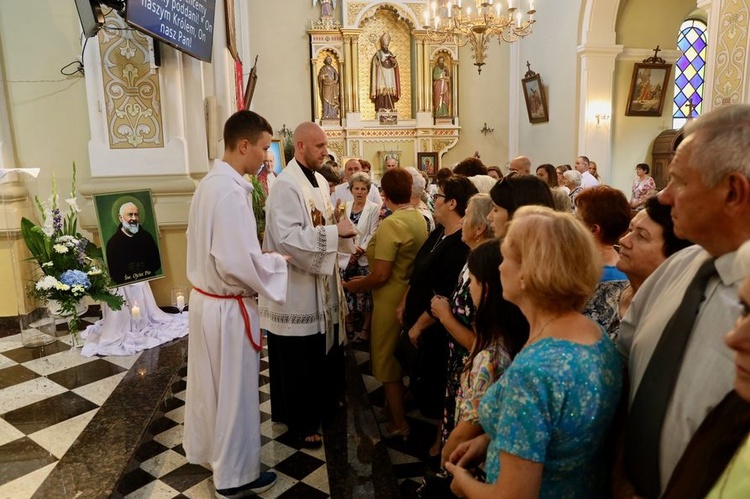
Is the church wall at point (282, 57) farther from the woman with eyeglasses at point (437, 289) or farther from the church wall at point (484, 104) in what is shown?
the woman with eyeglasses at point (437, 289)

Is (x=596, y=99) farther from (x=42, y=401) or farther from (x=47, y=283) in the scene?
(x=42, y=401)

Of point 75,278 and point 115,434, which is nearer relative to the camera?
point 115,434

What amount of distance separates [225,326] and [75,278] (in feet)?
6.42

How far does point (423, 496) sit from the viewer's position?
1694mm

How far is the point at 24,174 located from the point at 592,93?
9.60 meters

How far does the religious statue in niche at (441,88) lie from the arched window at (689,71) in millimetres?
5813

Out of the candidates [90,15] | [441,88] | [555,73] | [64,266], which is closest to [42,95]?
[90,15]

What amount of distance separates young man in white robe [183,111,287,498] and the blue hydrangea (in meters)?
1.69

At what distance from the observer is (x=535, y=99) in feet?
40.0

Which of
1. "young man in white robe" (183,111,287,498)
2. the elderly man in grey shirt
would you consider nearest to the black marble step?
"young man in white robe" (183,111,287,498)

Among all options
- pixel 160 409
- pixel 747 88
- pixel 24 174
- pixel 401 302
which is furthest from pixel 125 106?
pixel 747 88

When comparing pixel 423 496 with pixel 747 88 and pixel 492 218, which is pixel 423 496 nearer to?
pixel 492 218

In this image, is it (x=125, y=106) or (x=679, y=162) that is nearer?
(x=679, y=162)

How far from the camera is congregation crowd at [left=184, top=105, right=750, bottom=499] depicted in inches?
43.3
